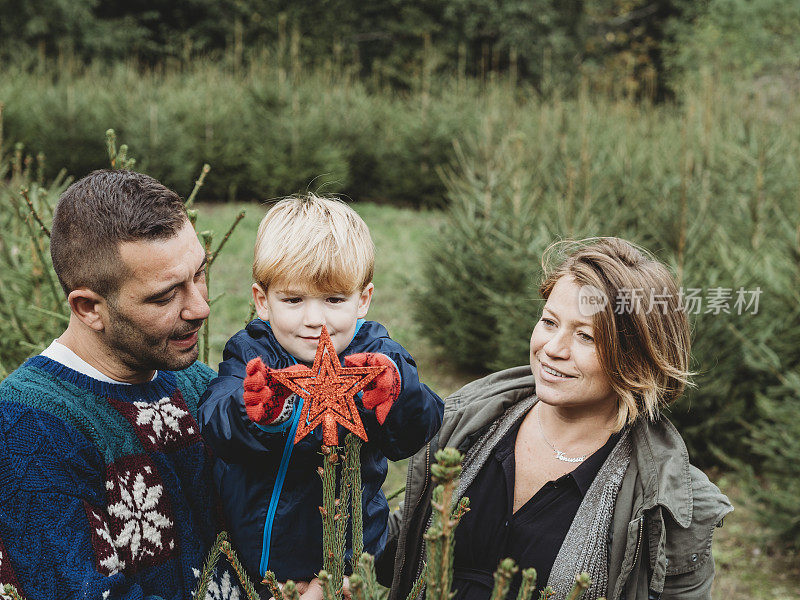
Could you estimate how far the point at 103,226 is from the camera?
1630 millimetres

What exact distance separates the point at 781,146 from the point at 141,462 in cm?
789

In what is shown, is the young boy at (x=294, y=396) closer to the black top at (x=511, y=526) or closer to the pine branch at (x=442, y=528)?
the black top at (x=511, y=526)

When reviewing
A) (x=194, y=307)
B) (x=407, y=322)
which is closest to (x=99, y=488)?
(x=194, y=307)

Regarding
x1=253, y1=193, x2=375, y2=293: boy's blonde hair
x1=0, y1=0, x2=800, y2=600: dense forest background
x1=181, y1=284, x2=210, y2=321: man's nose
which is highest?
x1=253, y1=193, x2=375, y2=293: boy's blonde hair

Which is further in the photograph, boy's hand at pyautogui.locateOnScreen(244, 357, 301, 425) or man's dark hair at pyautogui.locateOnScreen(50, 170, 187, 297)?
man's dark hair at pyautogui.locateOnScreen(50, 170, 187, 297)

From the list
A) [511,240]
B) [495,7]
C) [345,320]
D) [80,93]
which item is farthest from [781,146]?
[495,7]

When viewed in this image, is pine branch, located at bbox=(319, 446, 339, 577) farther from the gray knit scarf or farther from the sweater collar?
the gray knit scarf

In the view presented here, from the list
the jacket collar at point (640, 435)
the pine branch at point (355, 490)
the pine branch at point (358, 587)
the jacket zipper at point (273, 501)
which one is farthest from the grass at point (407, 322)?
the pine branch at point (358, 587)

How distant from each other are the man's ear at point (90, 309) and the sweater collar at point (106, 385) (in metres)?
0.12

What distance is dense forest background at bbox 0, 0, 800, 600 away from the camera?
5.12 metres

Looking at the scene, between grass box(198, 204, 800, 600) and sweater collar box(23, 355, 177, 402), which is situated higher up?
sweater collar box(23, 355, 177, 402)

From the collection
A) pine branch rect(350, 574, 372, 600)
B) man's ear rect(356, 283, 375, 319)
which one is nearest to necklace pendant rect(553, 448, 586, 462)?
man's ear rect(356, 283, 375, 319)

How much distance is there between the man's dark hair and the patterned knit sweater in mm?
238

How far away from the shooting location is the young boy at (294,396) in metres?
1.69
